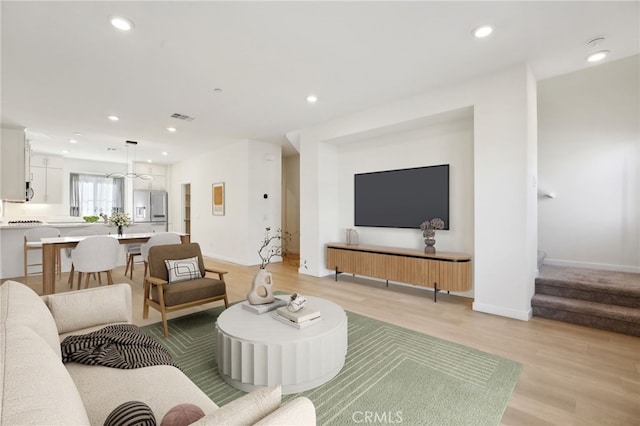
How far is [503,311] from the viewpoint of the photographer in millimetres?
3332

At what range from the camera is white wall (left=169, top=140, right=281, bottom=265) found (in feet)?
21.2

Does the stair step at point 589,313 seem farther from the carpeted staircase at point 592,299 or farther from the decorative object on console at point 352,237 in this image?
the decorative object on console at point 352,237

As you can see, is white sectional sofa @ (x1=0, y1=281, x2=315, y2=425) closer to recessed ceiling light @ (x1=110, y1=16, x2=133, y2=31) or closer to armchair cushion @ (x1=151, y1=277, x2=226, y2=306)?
armchair cushion @ (x1=151, y1=277, x2=226, y2=306)

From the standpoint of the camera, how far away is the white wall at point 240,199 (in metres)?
6.48

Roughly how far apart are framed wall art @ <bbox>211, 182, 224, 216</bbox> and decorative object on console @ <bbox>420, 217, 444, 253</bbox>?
4.91 meters

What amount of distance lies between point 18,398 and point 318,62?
10.6ft

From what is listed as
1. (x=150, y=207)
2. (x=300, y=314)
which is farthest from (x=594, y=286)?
(x=150, y=207)

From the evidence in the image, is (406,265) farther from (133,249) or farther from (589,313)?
(133,249)

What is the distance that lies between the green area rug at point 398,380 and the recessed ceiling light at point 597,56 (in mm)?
3130

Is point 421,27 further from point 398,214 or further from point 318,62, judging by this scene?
point 398,214

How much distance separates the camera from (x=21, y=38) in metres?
2.65

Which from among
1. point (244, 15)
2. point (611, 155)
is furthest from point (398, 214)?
point (244, 15)

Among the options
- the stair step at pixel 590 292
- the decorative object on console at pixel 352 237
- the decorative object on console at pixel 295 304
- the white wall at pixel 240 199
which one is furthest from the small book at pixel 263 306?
the white wall at pixel 240 199

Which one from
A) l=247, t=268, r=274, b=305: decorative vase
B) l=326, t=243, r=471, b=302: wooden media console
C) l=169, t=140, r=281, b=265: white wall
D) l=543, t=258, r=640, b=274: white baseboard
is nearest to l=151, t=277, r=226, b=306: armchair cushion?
l=247, t=268, r=274, b=305: decorative vase
